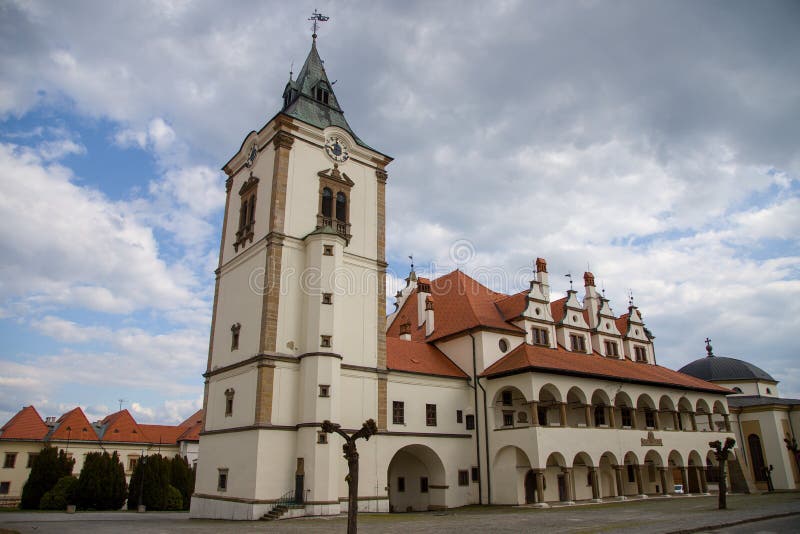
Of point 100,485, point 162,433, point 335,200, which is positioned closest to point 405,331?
point 335,200

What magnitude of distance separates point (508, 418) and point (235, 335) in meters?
16.2

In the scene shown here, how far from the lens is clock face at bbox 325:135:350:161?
32.7 m

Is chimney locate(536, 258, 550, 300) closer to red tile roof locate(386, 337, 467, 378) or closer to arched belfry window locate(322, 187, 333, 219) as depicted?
red tile roof locate(386, 337, 467, 378)

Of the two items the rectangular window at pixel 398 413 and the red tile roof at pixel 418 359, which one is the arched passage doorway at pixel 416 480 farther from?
the red tile roof at pixel 418 359

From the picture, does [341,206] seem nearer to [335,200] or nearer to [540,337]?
[335,200]

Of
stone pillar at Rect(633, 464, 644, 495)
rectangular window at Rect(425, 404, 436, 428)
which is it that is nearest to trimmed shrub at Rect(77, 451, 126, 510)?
rectangular window at Rect(425, 404, 436, 428)

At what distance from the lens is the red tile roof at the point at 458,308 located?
35.8 metres

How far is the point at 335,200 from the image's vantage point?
105 ft

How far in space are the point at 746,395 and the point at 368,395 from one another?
42681mm

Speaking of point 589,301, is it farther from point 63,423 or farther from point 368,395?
point 63,423

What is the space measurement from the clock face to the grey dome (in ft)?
143

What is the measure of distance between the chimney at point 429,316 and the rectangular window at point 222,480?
15.7 metres

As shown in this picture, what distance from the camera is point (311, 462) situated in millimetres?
25281

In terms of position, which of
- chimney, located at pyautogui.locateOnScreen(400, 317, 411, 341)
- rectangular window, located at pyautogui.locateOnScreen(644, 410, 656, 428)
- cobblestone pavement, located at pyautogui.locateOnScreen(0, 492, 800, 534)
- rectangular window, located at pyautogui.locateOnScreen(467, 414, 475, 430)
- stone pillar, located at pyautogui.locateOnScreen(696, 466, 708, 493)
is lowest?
cobblestone pavement, located at pyautogui.locateOnScreen(0, 492, 800, 534)
